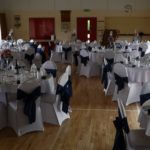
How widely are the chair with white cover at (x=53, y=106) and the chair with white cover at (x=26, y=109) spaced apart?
288 millimetres

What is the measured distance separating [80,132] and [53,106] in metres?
0.75

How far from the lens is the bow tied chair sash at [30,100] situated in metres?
Result: 5.50

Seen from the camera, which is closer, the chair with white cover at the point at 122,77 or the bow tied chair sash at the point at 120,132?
the bow tied chair sash at the point at 120,132

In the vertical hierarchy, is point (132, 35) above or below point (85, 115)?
above

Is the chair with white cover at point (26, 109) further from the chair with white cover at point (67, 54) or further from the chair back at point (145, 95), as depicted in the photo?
the chair with white cover at point (67, 54)

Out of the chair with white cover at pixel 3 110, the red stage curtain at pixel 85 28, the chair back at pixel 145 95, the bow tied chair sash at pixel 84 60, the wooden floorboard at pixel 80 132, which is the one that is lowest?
the wooden floorboard at pixel 80 132

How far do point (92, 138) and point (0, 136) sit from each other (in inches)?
68.8

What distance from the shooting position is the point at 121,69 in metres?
7.30

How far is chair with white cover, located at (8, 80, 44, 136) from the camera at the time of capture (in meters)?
5.54

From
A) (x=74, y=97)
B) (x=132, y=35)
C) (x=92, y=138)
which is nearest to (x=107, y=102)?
(x=74, y=97)

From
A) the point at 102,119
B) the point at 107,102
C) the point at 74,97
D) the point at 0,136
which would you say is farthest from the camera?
the point at 74,97

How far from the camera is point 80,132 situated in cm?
595

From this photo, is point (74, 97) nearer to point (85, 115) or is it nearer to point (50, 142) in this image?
point (85, 115)

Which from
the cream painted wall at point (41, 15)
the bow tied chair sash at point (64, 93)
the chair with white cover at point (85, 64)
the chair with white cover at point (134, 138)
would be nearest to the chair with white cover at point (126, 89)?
the bow tied chair sash at point (64, 93)
